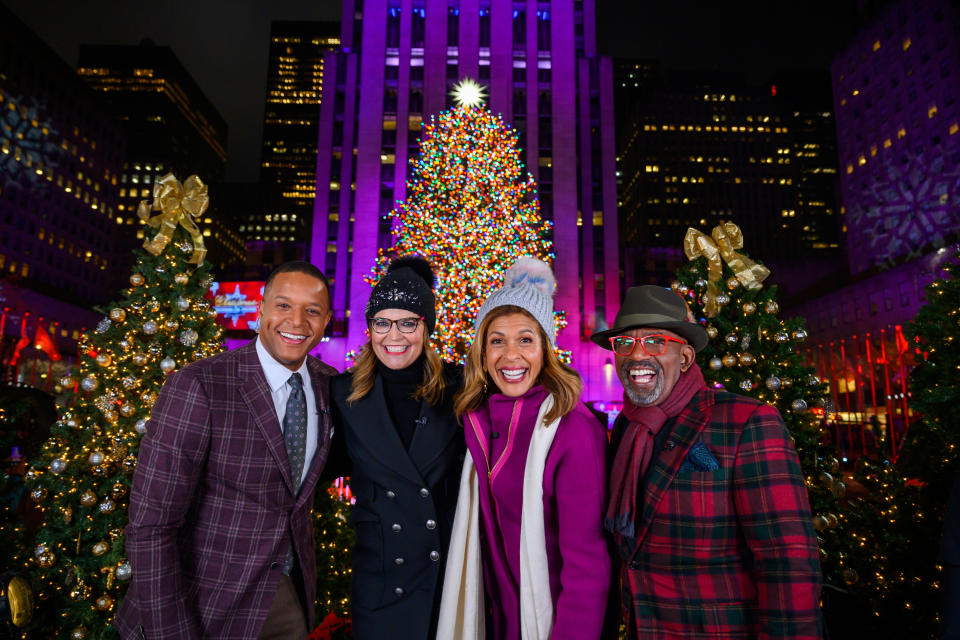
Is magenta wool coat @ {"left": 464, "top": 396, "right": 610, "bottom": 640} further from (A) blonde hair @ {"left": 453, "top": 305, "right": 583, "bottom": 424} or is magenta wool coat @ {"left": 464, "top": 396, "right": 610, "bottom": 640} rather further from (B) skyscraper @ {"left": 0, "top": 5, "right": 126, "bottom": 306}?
(B) skyscraper @ {"left": 0, "top": 5, "right": 126, "bottom": 306}

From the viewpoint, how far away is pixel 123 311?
5.20m

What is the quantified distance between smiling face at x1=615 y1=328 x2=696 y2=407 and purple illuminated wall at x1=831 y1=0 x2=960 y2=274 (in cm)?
5383

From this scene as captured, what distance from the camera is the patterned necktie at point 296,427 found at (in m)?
2.84

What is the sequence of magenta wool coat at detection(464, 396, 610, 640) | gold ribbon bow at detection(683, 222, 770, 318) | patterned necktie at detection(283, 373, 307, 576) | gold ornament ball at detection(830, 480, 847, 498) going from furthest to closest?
A: gold ribbon bow at detection(683, 222, 770, 318) → gold ornament ball at detection(830, 480, 847, 498) → patterned necktie at detection(283, 373, 307, 576) → magenta wool coat at detection(464, 396, 610, 640)

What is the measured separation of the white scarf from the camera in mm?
2412

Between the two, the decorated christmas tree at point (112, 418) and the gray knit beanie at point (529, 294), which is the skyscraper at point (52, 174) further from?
the gray knit beanie at point (529, 294)

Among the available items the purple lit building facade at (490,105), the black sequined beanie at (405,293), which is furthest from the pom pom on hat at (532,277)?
the purple lit building facade at (490,105)

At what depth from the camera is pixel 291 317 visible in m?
2.99

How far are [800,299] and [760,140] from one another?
66239 millimetres

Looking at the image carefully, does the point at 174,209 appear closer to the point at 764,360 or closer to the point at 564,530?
the point at 564,530

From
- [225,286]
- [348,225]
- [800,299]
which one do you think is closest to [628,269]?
[800,299]

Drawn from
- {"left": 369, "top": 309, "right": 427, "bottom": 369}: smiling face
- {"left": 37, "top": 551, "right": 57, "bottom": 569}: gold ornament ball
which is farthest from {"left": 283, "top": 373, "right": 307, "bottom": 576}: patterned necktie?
{"left": 37, "top": 551, "right": 57, "bottom": 569}: gold ornament ball

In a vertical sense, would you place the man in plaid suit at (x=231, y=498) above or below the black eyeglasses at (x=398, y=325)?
below

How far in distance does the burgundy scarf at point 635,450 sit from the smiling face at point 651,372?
0.04m
